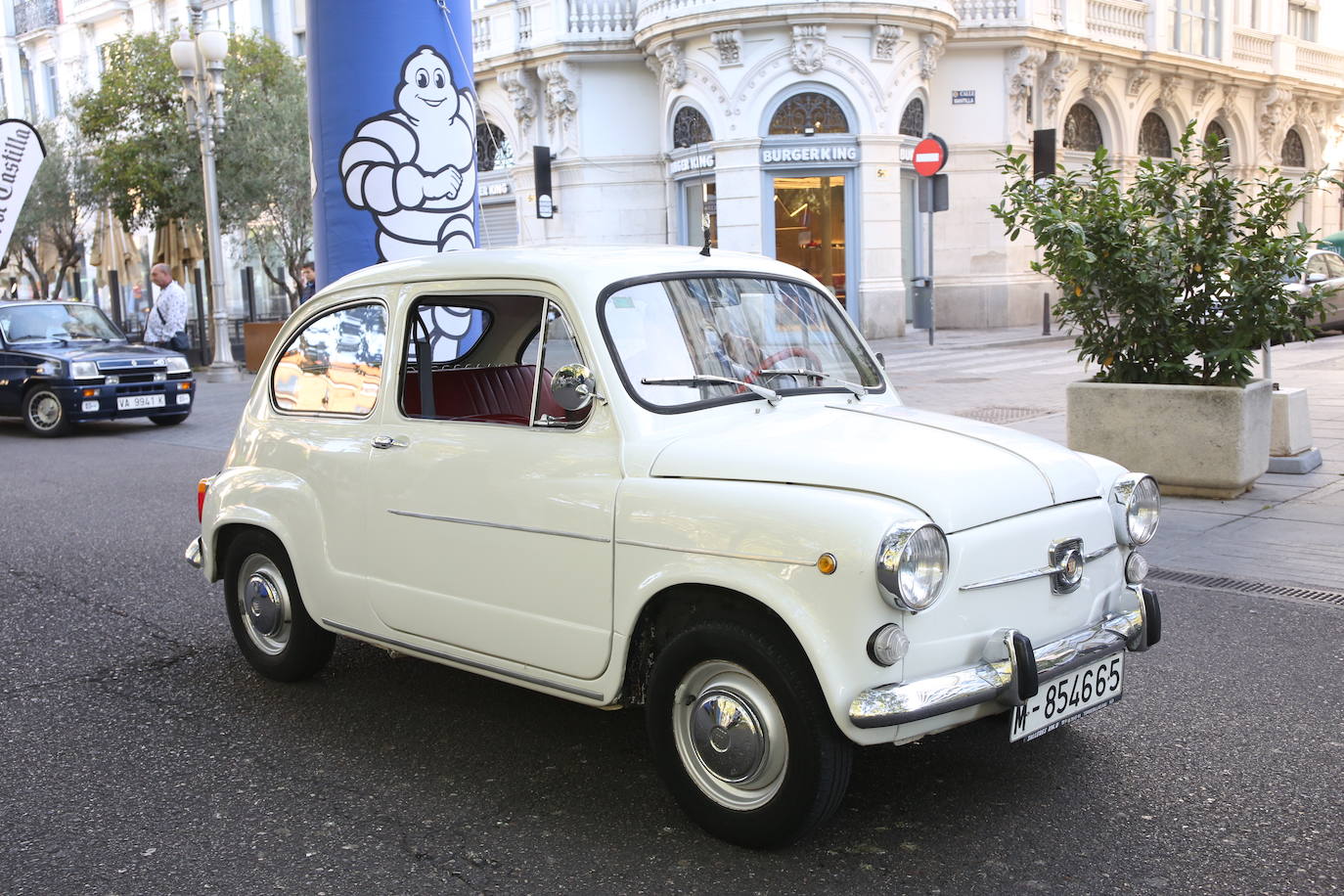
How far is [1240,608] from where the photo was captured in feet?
19.7

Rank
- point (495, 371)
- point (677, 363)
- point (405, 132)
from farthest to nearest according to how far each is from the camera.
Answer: point (405, 132) → point (495, 371) → point (677, 363)

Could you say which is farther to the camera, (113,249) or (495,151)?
(113,249)

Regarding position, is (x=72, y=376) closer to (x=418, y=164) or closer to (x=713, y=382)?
(x=418, y=164)

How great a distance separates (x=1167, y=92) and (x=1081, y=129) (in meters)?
3.74

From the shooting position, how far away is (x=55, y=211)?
1325 inches

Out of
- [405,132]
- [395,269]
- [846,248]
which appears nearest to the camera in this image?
[395,269]

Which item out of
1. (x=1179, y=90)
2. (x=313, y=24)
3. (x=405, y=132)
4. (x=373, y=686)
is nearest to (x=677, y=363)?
(x=373, y=686)

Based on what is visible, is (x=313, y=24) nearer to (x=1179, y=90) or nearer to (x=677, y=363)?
(x=677, y=363)

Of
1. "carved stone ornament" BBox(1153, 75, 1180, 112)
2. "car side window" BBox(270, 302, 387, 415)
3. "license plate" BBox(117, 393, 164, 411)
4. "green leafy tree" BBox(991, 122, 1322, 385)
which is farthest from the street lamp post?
"carved stone ornament" BBox(1153, 75, 1180, 112)

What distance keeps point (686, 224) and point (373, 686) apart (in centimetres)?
2348

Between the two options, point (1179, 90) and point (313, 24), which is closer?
point (313, 24)

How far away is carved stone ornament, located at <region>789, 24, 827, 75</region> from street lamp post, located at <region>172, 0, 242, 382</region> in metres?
10.6

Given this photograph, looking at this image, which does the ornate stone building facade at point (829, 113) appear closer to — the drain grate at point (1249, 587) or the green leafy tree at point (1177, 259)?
the green leafy tree at point (1177, 259)

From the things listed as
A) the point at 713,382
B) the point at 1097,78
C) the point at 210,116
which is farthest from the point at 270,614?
the point at 1097,78
